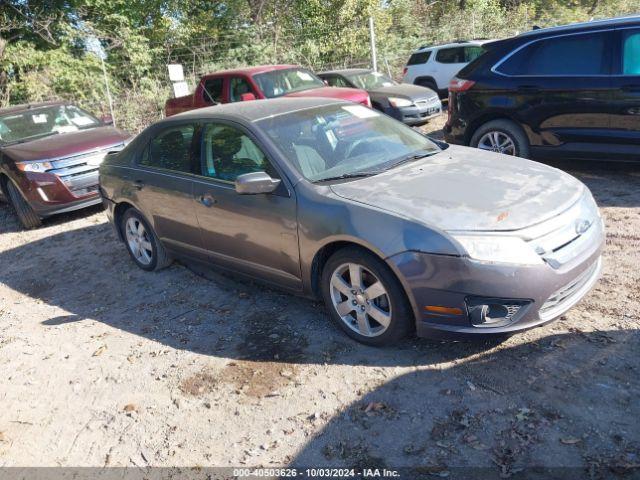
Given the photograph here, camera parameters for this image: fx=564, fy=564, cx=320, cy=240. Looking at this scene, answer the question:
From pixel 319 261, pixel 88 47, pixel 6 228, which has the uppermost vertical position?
pixel 88 47

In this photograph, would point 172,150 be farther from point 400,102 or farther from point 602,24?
point 400,102

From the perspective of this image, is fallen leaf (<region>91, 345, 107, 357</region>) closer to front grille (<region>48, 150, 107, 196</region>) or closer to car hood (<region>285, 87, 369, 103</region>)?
front grille (<region>48, 150, 107, 196</region>)

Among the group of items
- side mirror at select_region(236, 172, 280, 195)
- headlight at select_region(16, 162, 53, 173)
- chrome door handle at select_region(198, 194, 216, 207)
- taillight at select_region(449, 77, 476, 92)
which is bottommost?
headlight at select_region(16, 162, 53, 173)

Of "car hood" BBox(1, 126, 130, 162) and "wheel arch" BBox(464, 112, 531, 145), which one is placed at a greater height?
"car hood" BBox(1, 126, 130, 162)

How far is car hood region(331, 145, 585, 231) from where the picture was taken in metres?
3.29

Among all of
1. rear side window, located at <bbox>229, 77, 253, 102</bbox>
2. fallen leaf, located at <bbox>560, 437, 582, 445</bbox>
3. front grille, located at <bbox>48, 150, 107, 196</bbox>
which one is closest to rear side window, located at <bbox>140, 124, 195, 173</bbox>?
front grille, located at <bbox>48, 150, 107, 196</bbox>

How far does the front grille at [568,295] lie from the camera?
10.8 feet

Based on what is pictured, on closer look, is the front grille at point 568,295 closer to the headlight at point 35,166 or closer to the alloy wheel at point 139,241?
the alloy wheel at point 139,241

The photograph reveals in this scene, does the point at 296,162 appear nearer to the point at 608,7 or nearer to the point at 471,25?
the point at 471,25

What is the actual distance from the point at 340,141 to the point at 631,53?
3722 mm

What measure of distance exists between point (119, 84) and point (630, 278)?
15492 mm

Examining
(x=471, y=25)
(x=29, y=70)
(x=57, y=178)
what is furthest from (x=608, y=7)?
(x=57, y=178)

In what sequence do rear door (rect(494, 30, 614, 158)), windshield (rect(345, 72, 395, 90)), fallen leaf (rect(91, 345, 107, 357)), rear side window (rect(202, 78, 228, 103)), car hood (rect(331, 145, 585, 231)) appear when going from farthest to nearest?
1. windshield (rect(345, 72, 395, 90))
2. rear side window (rect(202, 78, 228, 103))
3. rear door (rect(494, 30, 614, 158))
4. fallen leaf (rect(91, 345, 107, 357))
5. car hood (rect(331, 145, 585, 231))

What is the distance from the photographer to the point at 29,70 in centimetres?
1545
